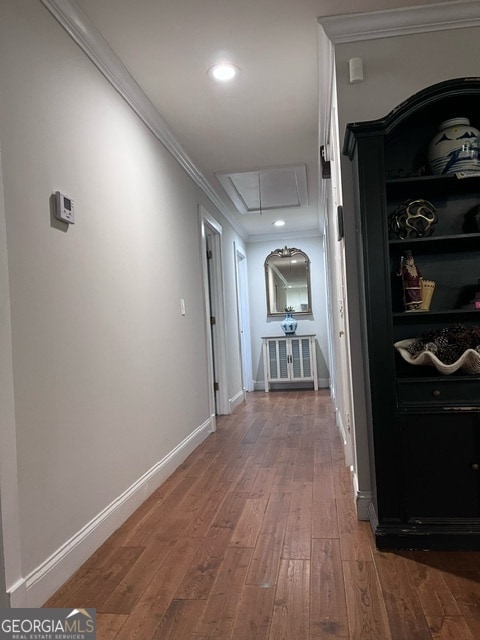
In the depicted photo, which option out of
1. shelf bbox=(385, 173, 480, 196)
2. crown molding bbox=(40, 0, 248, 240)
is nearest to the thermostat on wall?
crown molding bbox=(40, 0, 248, 240)

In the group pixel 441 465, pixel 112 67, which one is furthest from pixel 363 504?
pixel 112 67

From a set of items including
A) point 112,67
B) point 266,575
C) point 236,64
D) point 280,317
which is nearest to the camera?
point 266,575

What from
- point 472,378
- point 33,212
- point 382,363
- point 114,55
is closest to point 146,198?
point 114,55

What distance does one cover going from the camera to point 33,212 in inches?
70.0

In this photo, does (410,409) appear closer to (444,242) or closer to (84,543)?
(444,242)

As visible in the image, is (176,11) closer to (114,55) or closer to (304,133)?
(114,55)

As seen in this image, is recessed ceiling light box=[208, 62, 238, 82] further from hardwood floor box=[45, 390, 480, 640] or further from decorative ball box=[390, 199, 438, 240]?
hardwood floor box=[45, 390, 480, 640]

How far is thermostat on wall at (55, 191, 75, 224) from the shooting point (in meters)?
1.93

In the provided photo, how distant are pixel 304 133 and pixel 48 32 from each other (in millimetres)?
2129

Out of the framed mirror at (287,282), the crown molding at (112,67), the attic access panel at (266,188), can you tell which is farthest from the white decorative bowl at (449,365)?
the framed mirror at (287,282)

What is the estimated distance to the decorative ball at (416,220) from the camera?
209cm

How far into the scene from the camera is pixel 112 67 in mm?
2525

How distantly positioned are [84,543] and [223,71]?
251cm

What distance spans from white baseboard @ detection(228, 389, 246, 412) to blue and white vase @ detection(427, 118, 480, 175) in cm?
380
